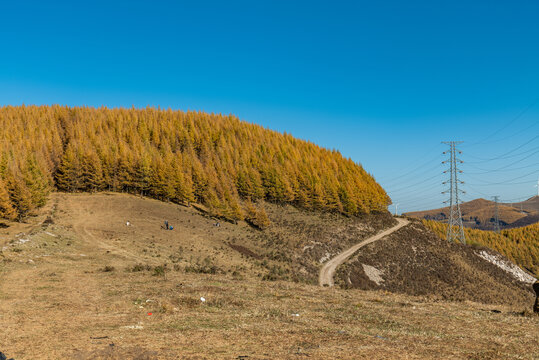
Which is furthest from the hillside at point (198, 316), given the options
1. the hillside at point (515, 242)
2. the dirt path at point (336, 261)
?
the hillside at point (515, 242)

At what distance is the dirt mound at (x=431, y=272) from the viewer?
58.2 meters

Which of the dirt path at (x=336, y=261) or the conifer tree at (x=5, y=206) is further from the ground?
the conifer tree at (x=5, y=206)

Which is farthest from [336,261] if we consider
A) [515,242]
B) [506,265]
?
[515,242]

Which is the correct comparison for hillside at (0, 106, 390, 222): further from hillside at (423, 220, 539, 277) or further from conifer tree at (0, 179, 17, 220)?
hillside at (423, 220, 539, 277)

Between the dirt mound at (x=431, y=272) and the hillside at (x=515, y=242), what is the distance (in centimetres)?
4332

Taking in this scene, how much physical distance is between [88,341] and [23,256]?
27.5m

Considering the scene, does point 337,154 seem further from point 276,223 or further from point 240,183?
point 276,223

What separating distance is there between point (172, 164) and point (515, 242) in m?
132

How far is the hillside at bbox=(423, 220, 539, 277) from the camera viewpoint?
4653 inches

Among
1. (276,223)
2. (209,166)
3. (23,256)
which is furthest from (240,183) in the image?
(23,256)

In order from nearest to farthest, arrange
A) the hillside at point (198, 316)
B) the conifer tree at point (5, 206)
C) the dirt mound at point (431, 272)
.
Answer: the hillside at point (198, 316) → the conifer tree at point (5, 206) → the dirt mound at point (431, 272)

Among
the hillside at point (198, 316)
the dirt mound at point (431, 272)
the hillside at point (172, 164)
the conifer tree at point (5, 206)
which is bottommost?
the dirt mound at point (431, 272)

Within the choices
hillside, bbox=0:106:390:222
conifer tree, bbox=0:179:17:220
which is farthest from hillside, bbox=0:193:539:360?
hillside, bbox=0:106:390:222

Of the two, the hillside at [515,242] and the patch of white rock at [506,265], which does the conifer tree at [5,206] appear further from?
the hillside at [515,242]
